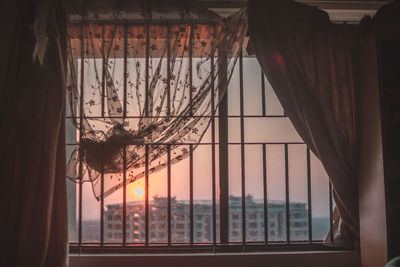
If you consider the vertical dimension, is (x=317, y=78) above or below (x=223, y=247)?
above

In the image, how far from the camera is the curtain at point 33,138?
2.30 m

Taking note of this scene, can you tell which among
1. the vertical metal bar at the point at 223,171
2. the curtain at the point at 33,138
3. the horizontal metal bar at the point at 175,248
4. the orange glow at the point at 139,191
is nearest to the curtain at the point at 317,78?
the vertical metal bar at the point at 223,171

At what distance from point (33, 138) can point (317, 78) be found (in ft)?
5.74

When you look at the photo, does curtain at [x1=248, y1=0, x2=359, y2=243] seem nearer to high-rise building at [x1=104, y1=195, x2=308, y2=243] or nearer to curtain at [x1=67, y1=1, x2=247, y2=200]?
curtain at [x1=67, y1=1, x2=247, y2=200]

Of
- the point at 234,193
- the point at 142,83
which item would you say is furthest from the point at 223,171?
the point at 142,83

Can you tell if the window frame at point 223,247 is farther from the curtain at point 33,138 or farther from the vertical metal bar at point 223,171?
the curtain at point 33,138

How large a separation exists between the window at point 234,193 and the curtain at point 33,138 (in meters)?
0.28

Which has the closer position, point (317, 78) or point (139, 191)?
point (317, 78)

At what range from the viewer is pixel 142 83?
2561mm

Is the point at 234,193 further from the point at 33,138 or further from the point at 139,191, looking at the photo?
the point at 33,138

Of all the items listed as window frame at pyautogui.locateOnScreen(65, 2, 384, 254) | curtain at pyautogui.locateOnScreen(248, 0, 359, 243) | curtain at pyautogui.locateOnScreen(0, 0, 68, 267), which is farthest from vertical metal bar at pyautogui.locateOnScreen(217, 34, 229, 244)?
curtain at pyautogui.locateOnScreen(0, 0, 68, 267)

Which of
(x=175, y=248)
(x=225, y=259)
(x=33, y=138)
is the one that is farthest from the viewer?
(x=175, y=248)

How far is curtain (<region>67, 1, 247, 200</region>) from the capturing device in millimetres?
2482

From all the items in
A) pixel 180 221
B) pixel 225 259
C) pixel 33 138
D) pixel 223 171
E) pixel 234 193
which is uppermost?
pixel 33 138
